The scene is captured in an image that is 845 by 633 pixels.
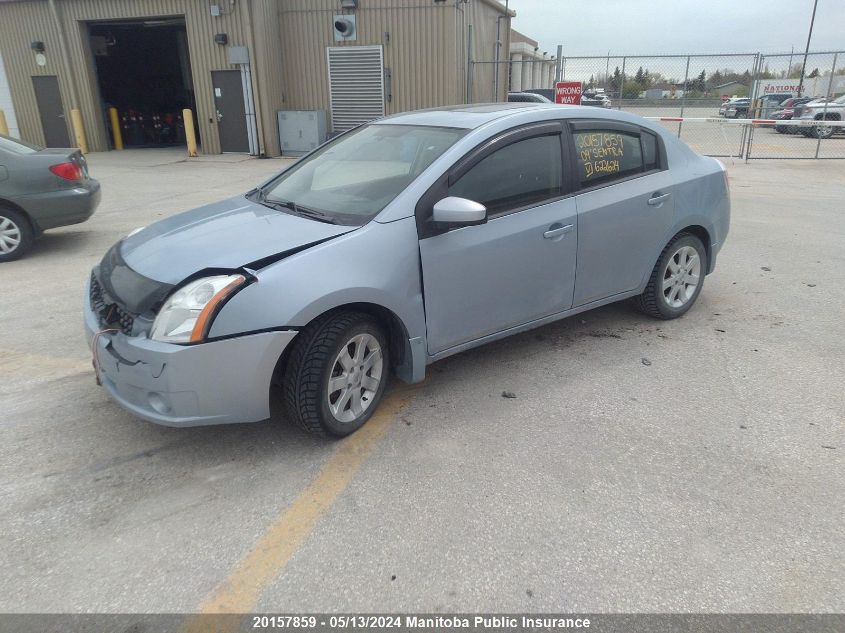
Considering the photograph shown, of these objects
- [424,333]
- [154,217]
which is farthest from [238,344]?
[154,217]

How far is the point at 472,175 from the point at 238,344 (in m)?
1.66

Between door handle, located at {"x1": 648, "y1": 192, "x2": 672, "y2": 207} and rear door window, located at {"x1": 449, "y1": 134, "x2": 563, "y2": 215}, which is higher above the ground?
rear door window, located at {"x1": 449, "y1": 134, "x2": 563, "y2": 215}

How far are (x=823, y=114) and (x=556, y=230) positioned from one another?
828 inches

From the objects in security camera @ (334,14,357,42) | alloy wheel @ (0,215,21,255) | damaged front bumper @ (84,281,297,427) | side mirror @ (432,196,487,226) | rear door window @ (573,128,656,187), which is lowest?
alloy wheel @ (0,215,21,255)

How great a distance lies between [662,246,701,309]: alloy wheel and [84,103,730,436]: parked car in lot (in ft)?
0.11

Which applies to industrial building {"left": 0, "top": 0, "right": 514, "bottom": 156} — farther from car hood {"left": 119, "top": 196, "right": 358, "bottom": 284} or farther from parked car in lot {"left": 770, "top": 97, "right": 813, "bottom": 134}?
car hood {"left": 119, "top": 196, "right": 358, "bottom": 284}

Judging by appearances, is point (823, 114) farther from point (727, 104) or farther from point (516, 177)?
point (516, 177)

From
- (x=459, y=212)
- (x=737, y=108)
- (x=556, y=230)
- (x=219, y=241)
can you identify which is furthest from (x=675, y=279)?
(x=737, y=108)

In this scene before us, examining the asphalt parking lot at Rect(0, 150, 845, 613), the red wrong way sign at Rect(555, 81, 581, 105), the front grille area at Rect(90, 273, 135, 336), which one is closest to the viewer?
the asphalt parking lot at Rect(0, 150, 845, 613)

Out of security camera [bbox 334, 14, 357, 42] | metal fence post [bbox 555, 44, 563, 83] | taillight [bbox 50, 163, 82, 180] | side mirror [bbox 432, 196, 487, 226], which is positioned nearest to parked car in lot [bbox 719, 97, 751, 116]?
metal fence post [bbox 555, 44, 563, 83]

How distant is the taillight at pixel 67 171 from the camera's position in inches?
273

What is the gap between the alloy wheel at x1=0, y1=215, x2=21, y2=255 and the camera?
6777 mm

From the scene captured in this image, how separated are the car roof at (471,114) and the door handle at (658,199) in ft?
2.43

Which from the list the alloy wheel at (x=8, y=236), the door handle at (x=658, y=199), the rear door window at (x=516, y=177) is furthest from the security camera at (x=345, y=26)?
the rear door window at (x=516, y=177)
